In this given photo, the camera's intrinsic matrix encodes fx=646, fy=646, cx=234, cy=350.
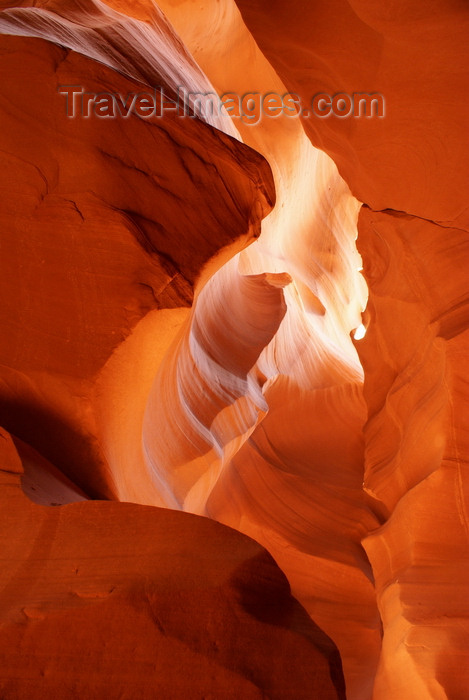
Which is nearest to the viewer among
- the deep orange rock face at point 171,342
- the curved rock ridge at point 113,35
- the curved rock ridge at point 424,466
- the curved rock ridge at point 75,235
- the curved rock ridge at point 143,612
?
the curved rock ridge at point 143,612

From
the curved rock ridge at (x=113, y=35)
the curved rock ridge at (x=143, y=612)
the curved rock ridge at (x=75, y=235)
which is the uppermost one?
the curved rock ridge at (x=113, y=35)

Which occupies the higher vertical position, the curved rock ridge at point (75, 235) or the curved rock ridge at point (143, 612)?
the curved rock ridge at point (75, 235)

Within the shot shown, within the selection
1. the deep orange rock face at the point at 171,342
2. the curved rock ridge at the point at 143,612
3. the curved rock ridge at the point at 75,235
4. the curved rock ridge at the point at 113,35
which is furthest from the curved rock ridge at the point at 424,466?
the curved rock ridge at the point at 113,35

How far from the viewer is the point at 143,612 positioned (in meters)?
2.66

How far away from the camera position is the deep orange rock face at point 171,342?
2693 millimetres

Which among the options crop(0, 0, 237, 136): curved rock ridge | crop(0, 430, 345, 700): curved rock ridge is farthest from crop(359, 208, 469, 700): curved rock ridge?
crop(0, 0, 237, 136): curved rock ridge

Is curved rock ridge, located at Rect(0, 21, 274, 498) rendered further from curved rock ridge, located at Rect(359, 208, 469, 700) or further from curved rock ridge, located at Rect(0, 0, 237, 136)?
curved rock ridge, located at Rect(359, 208, 469, 700)

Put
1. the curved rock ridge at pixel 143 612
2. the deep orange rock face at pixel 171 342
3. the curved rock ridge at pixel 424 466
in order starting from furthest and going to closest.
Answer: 1. the curved rock ridge at pixel 424 466
2. the deep orange rock face at pixel 171 342
3. the curved rock ridge at pixel 143 612

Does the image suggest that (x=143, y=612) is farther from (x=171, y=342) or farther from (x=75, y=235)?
(x=75, y=235)

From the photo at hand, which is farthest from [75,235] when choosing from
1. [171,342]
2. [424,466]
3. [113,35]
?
[424,466]

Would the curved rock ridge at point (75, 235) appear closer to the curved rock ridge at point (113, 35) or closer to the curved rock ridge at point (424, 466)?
the curved rock ridge at point (113, 35)

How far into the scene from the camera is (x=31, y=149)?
3564mm

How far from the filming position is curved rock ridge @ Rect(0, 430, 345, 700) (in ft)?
8.14

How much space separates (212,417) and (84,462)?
2.38 m
